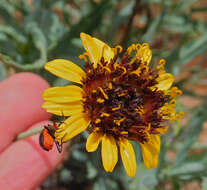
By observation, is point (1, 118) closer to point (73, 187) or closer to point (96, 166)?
point (96, 166)

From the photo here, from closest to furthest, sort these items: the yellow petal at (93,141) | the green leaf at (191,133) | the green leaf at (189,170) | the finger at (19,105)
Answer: the yellow petal at (93,141)
the finger at (19,105)
the green leaf at (189,170)
the green leaf at (191,133)

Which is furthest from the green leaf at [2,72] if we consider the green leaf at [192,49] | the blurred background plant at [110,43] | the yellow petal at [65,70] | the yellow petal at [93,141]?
the green leaf at [192,49]

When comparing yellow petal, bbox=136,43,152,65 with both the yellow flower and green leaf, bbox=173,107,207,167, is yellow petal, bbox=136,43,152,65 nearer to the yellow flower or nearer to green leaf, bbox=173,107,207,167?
the yellow flower

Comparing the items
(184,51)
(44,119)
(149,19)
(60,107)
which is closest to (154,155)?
(60,107)

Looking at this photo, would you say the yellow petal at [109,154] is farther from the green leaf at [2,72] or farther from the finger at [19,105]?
the green leaf at [2,72]

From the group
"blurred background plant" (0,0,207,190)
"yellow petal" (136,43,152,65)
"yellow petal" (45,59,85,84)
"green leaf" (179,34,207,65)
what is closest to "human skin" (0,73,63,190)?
"blurred background plant" (0,0,207,190)

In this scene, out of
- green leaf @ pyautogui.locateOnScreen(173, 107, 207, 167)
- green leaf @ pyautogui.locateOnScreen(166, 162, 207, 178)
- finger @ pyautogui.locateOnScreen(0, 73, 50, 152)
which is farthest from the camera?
green leaf @ pyautogui.locateOnScreen(173, 107, 207, 167)

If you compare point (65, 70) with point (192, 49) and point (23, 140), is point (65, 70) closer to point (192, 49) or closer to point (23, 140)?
point (23, 140)

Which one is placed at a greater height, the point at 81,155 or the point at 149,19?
the point at 149,19
